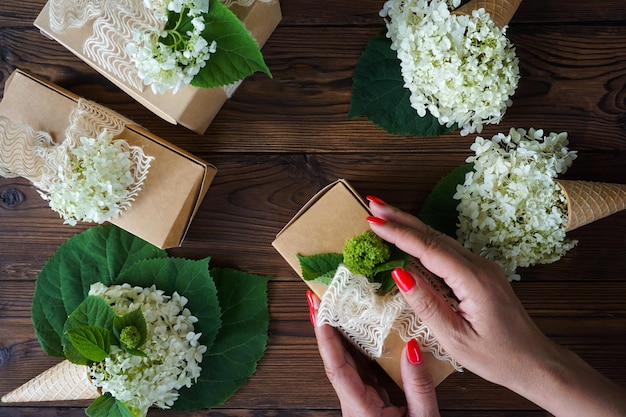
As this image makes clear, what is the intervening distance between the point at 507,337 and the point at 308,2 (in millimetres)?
830

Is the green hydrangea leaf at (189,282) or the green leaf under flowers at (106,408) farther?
the green hydrangea leaf at (189,282)

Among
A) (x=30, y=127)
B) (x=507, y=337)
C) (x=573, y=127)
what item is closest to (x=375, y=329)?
(x=507, y=337)

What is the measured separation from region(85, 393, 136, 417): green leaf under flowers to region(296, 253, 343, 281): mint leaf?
1.54 feet

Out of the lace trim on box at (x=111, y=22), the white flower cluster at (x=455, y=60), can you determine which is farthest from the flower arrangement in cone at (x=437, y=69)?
the lace trim on box at (x=111, y=22)

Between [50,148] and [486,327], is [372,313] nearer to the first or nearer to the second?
[486,327]

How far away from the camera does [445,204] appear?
1152 millimetres

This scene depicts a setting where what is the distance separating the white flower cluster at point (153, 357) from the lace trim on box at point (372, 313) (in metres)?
0.33

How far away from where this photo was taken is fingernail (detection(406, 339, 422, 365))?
0.99 m

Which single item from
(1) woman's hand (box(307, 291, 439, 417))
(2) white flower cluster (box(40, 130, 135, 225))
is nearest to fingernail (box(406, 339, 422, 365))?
(1) woman's hand (box(307, 291, 439, 417))

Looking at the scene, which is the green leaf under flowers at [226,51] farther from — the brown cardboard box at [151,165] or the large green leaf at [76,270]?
the large green leaf at [76,270]

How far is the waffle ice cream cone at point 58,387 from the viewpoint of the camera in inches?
44.1

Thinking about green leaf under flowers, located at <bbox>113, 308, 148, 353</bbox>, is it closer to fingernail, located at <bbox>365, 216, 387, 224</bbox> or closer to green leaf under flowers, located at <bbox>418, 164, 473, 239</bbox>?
fingernail, located at <bbox>365, 216, 387, 224</bbox>

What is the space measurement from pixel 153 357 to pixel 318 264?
386 millimetres

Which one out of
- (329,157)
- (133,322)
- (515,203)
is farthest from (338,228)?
(133,322)
